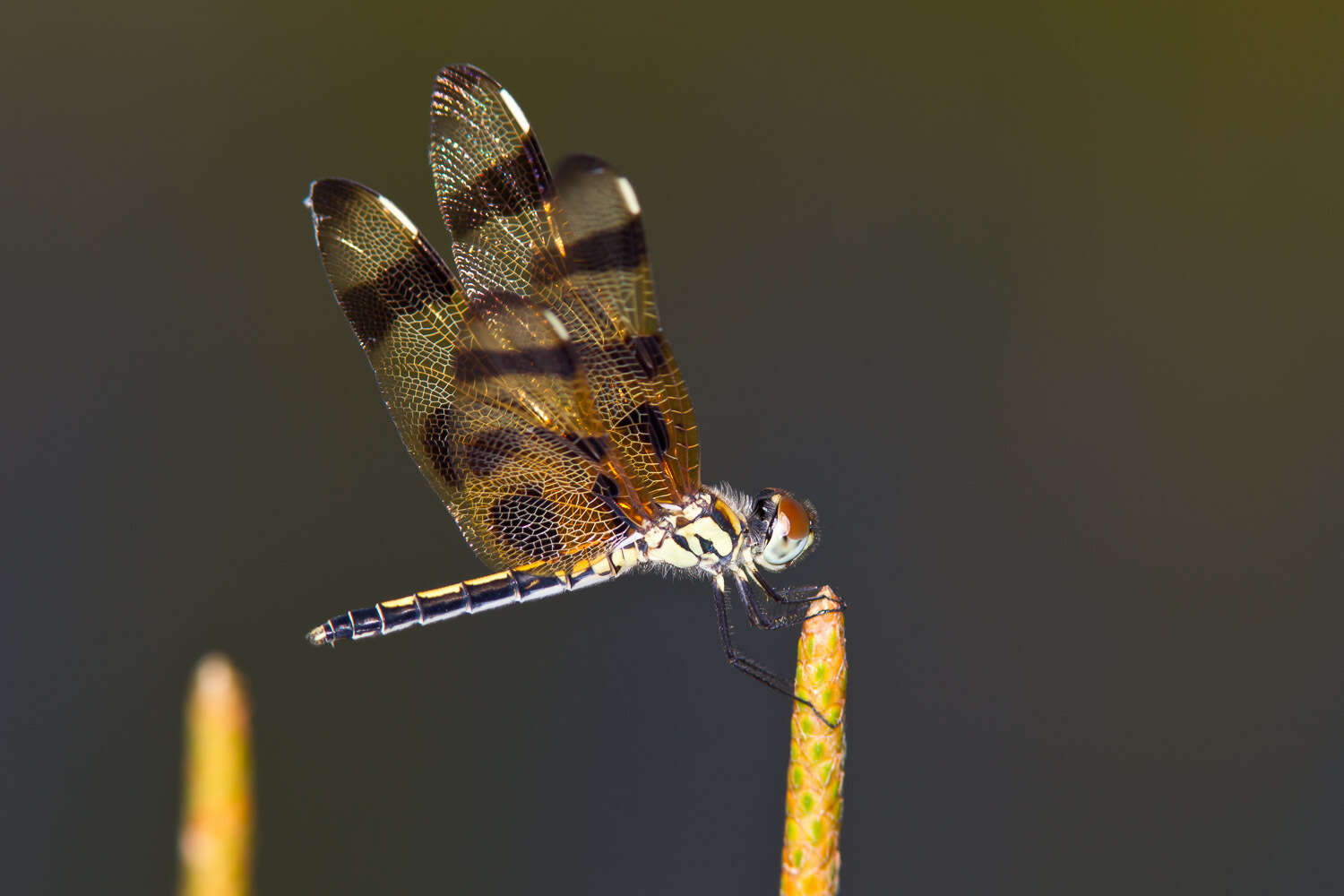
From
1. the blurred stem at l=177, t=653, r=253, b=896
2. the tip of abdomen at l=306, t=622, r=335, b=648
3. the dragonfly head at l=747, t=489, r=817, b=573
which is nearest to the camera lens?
the blurred stem at l=177, t=653, r=253, b=896

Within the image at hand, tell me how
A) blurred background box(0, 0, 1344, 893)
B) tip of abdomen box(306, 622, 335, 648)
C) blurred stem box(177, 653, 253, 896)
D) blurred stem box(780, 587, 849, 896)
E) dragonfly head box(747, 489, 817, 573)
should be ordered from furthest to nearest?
blurred background box(0, 0, 1344, 893) < dragonfly head box(747, 489, 817, 573) < tip of abdomen box(306, 622, 335, 648) < blurred stem box(780, 587, 849, 896) < blurred stem box(177, 653, 253, 896)

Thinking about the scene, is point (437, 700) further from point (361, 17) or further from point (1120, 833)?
point (361, 17)

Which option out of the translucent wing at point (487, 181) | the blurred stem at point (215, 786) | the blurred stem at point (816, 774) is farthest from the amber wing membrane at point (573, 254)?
the blurred stem at point (215, 786)

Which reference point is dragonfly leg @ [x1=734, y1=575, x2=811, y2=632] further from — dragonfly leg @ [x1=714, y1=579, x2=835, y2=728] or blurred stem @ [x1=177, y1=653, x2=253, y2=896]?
blurred stem @ [x1=177, y1=653, x2=253, y2=896]

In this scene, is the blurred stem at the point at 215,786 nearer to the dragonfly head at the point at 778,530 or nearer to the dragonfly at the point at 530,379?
the dragonfly at the point at 530,379

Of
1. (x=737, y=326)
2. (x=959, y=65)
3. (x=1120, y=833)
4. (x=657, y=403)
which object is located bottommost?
(x=1120, y=833)

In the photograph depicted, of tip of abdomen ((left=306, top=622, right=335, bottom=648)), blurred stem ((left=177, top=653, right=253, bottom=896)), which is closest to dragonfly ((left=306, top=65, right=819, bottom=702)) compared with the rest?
tip of abdomen ((left=306, top=622, right=335, bottom=648))

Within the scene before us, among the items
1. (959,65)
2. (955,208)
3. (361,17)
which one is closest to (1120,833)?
(955,208)
